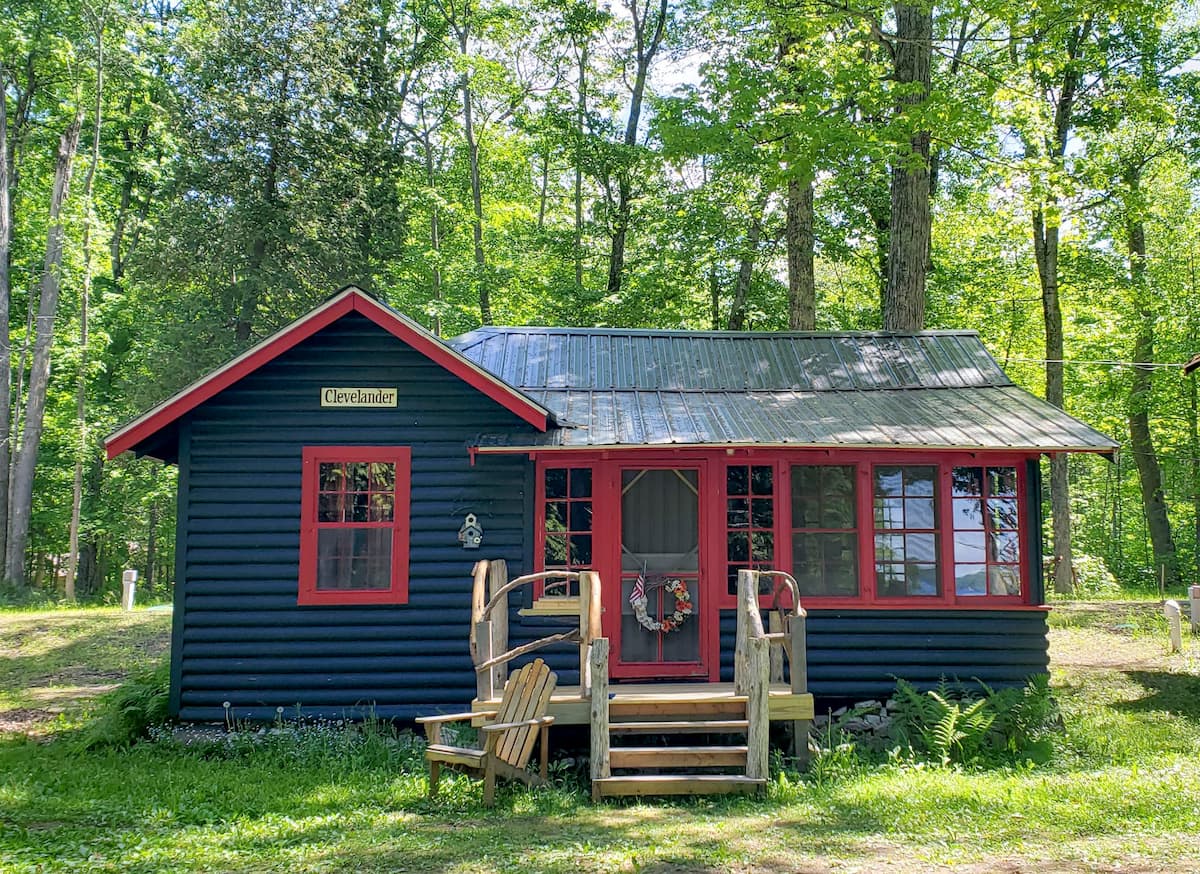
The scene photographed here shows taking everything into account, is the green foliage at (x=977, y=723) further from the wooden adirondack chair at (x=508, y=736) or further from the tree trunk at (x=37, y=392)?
the tree trunk at (x=37, y=392)

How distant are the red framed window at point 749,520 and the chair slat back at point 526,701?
2739mm

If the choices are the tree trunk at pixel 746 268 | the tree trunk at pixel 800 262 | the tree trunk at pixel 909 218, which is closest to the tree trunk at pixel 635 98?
the tree trunk at pixel 746 268

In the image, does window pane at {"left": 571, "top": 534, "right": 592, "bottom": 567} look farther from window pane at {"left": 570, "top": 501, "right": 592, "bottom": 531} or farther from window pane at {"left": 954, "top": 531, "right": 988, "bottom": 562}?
window pane at {"left": 954, "top": 531, "right": 988, "bottom": 562}

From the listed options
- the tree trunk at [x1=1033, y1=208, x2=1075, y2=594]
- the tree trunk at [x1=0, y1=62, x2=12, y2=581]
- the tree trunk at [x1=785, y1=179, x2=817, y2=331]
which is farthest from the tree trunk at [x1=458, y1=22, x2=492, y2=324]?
the tree trunk at [x1=1033, y1=208, x2=1075, y2=594]

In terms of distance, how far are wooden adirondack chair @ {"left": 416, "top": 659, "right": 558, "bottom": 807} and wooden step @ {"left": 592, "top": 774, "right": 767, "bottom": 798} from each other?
64 centimetres

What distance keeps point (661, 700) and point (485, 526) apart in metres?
2.69

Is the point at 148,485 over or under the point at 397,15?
under

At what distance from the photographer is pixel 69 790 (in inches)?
302

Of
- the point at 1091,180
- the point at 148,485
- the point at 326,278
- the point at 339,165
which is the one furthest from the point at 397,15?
the point at 1091,180

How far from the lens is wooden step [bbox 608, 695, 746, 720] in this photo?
8.10m

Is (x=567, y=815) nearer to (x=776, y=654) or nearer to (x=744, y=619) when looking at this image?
(x=744, y=619)

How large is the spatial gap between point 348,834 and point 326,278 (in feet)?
58.5

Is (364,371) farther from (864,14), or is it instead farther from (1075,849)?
(864,14)

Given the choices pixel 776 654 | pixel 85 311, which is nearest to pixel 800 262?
pixel 776 654
